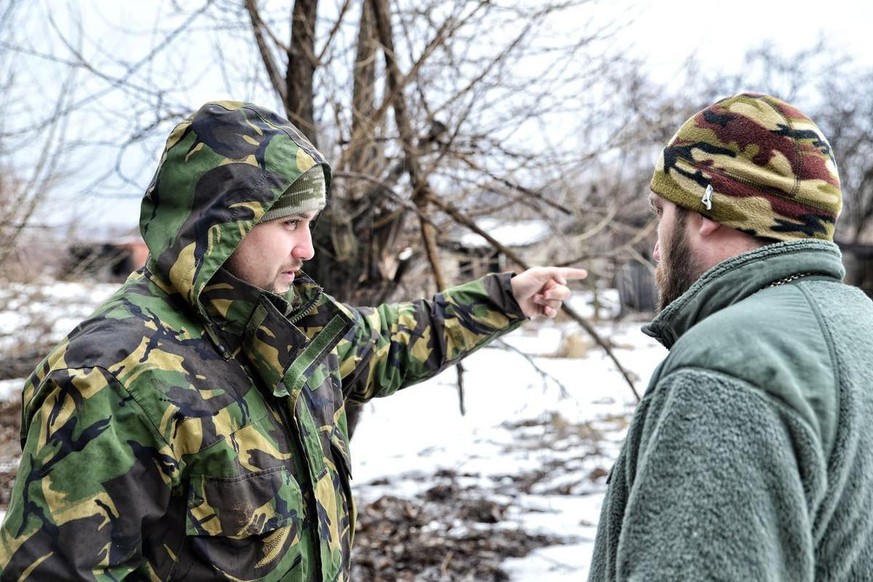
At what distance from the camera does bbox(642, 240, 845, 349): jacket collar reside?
4.54ft

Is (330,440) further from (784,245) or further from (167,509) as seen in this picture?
(784,245)

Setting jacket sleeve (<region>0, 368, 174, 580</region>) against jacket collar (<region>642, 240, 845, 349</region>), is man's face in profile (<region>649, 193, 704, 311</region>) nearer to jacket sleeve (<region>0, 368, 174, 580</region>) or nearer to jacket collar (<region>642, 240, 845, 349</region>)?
jacket collar (<region>642, 240, 845, 349</region>)

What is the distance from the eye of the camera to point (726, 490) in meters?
1.10

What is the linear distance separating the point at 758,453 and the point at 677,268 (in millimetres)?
562

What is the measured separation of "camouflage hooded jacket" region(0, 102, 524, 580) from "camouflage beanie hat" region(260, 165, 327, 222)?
0.17ft

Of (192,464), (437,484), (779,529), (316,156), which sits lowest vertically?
(437,484)

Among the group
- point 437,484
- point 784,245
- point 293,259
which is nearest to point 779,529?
point 784,245

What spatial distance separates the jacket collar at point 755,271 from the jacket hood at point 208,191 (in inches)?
43.5

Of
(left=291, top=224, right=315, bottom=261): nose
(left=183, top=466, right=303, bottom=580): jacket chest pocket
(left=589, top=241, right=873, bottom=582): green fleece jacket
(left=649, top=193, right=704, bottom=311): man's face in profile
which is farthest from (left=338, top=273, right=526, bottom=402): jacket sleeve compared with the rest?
(left=589, top=241, right=873, bottom=582): green fleece jacket

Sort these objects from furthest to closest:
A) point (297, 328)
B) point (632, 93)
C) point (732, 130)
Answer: point (632, 93) → point (297, 328) → point (732, 130)

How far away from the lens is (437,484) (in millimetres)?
6270

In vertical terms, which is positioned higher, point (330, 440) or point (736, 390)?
point (736, 390)

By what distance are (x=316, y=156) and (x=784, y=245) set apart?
4.13ft

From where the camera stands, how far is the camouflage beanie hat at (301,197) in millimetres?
2016
